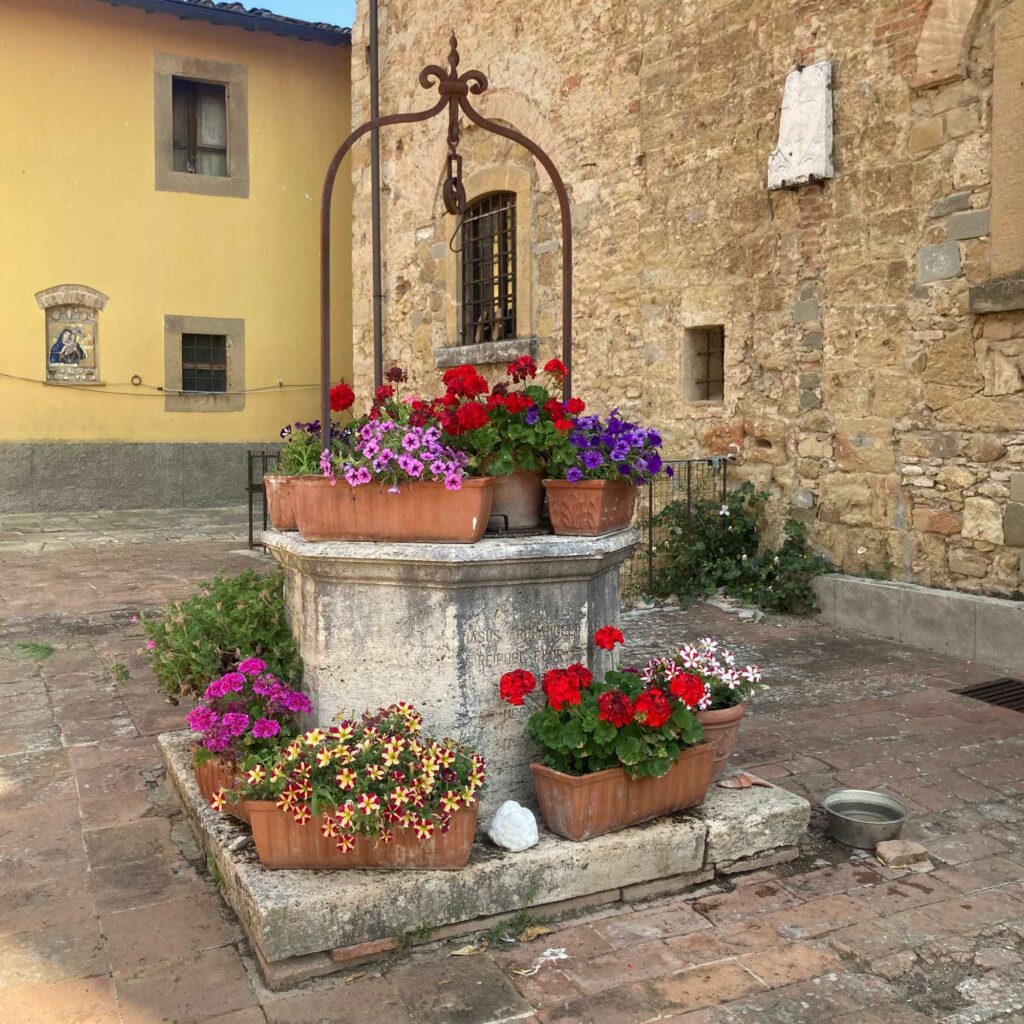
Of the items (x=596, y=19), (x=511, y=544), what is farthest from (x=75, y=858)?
(x=596, y=19)

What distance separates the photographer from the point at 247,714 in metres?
→ 3.29

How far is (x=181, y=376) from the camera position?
14.8 metres

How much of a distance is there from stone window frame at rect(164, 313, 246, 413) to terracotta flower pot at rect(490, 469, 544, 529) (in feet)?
40.1

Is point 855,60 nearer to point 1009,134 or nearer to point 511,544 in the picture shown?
point 1009,134

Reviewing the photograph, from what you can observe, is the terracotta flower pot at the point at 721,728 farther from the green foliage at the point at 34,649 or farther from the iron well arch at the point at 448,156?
the green foliage at the point at 34,649

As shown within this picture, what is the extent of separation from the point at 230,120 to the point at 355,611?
44.3ft

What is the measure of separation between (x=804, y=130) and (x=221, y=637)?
5428 mm

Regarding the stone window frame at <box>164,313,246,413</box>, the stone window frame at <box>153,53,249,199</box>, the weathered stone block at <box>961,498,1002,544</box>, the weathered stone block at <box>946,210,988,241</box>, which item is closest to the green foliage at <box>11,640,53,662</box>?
the weathered stone block at <box>961,498,1002,544</box>

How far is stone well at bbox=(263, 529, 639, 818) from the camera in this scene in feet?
10.3

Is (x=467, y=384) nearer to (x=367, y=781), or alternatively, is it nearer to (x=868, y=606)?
(x=367, y=781)

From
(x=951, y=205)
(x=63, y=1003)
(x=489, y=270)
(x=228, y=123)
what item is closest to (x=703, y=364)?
(x=951, y=205)

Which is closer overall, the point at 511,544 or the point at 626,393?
the point at 511,544

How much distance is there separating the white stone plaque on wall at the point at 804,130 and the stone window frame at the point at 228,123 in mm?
9826

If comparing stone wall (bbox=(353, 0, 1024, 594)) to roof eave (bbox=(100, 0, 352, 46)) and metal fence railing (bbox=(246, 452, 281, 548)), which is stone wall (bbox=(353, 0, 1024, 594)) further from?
roof eave (bbox=(100, 0, 352, 46))
